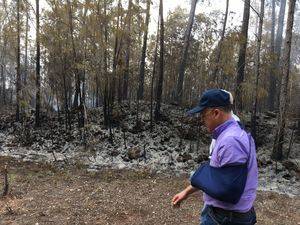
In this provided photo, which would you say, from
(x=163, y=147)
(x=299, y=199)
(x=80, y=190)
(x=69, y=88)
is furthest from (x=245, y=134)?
(x=69, y=88)

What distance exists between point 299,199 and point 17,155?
7.84m

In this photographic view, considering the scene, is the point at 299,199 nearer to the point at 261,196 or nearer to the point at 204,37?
the point at 261,196

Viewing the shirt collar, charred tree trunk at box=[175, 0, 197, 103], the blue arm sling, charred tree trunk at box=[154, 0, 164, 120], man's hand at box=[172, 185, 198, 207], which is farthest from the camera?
charred tree trunk at box=[175, 0, 197, 103]

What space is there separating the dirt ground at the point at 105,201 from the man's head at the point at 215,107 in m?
4.09

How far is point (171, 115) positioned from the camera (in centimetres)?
1520

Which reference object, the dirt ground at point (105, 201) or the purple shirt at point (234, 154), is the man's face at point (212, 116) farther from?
the dirt ground at point (105, 201)

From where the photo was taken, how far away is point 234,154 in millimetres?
2521

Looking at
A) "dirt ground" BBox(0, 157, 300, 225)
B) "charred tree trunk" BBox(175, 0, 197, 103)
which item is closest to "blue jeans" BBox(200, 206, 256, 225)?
"dirt ground" BBox(0, 157, 300, 225)

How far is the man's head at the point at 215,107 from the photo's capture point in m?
2.69

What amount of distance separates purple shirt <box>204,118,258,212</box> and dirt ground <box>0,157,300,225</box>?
3967 millimetres

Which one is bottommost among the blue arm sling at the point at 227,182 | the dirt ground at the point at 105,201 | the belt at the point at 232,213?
the dirt ground at the point at 105,201

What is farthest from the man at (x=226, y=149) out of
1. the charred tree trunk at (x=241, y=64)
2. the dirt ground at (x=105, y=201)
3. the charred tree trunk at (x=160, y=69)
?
the charred tree trunk at (x=160, y=69)

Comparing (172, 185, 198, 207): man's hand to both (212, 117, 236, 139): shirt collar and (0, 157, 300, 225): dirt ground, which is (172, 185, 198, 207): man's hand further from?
(0, 157, 300, 225): dirt ground

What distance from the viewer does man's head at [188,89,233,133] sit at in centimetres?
269
